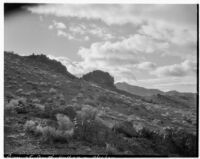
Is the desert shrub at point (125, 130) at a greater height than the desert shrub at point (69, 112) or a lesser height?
lesser

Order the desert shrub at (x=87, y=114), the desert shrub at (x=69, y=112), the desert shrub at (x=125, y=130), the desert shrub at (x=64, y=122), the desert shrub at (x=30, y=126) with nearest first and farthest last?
1. the desert shrub at (x=30, y=126)
2. the desert shrub at (x=64, y=122)
3. the desert shrub at (x=125, y=130)
4. the desert shrub at (x=87, y=114)
5. the desert shrub at (x=69, y=112)

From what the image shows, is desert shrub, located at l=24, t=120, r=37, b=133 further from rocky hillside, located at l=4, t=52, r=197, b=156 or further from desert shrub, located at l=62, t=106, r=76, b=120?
desert shrub, located at l=62, t=106, r=76, b=120

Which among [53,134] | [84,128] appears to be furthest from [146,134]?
[53,134]

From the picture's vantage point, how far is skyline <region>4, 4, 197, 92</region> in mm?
7656

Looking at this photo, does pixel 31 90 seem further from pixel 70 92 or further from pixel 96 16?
pixel 96 16

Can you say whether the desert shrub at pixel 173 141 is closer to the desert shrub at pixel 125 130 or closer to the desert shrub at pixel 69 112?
the desert shrub at pixel 125 130

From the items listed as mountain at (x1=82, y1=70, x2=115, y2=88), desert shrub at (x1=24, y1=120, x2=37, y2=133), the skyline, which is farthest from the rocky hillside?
the skyline

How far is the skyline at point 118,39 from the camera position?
25.1ft

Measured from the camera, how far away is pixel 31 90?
36.0 ft

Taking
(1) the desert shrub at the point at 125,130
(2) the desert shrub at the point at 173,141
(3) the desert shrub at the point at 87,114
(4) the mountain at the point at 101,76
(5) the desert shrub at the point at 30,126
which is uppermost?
(4) the mountain at the point at 101,76

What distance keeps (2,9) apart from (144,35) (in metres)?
4.19

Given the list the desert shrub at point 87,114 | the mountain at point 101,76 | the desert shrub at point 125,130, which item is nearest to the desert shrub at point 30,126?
the desert shrub at point 87,114

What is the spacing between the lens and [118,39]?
813 centimetres

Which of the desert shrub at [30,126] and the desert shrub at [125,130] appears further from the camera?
the desert shrub at [125,130]
